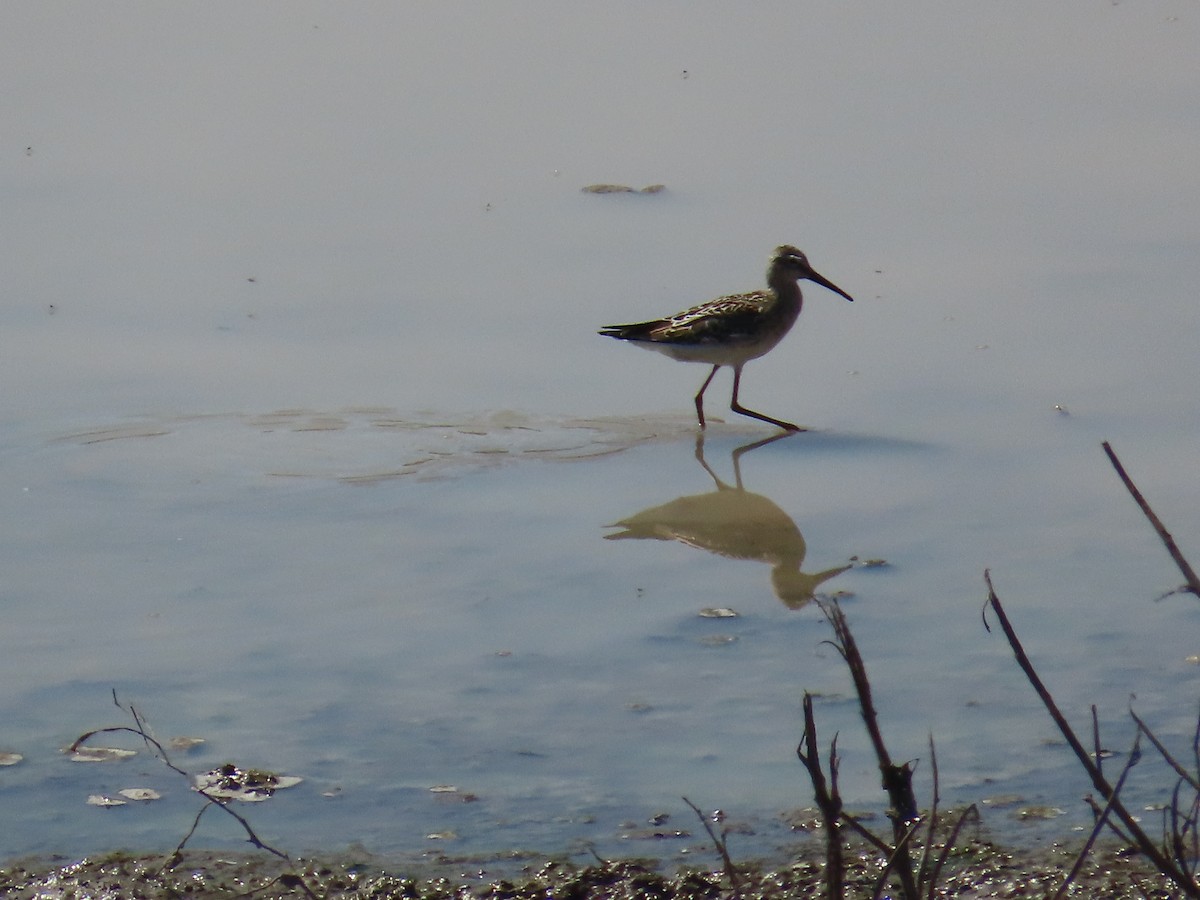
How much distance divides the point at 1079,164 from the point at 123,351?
5.44m

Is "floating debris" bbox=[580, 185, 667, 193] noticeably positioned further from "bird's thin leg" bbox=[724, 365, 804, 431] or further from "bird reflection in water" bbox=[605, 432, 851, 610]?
"bird reflection in water" bbox=[605, 432, 851, 610]

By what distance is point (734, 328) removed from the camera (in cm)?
824

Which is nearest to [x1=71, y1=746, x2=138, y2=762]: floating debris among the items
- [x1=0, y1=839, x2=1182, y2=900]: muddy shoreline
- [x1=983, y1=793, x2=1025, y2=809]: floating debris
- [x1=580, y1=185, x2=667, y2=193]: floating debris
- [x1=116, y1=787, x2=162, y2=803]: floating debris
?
[x1=116, y1=787, x2=162, y2=803]: floating debris

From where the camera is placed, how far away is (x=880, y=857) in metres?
4.09

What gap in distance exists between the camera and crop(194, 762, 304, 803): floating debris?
4.52 meters

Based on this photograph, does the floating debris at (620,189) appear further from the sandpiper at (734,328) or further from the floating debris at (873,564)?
the floating debris at (873,564)

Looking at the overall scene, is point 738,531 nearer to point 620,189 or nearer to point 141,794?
point 141,794

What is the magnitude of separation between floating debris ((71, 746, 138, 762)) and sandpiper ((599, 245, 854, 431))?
3602 millimetres

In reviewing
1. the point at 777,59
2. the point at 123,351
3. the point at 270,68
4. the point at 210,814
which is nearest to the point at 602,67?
the point at 777,59

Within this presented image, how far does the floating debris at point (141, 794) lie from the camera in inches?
179

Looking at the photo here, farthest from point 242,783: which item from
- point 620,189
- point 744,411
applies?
point 620,189

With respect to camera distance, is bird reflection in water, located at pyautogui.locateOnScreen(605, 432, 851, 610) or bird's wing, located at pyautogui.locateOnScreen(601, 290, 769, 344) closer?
bird reflection in water, located at pyautogui.locateOnScreen(605, 432, 851, 610)

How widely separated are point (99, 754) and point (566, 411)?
3.32m

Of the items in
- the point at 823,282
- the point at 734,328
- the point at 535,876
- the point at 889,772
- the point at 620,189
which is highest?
the point at 889,772
